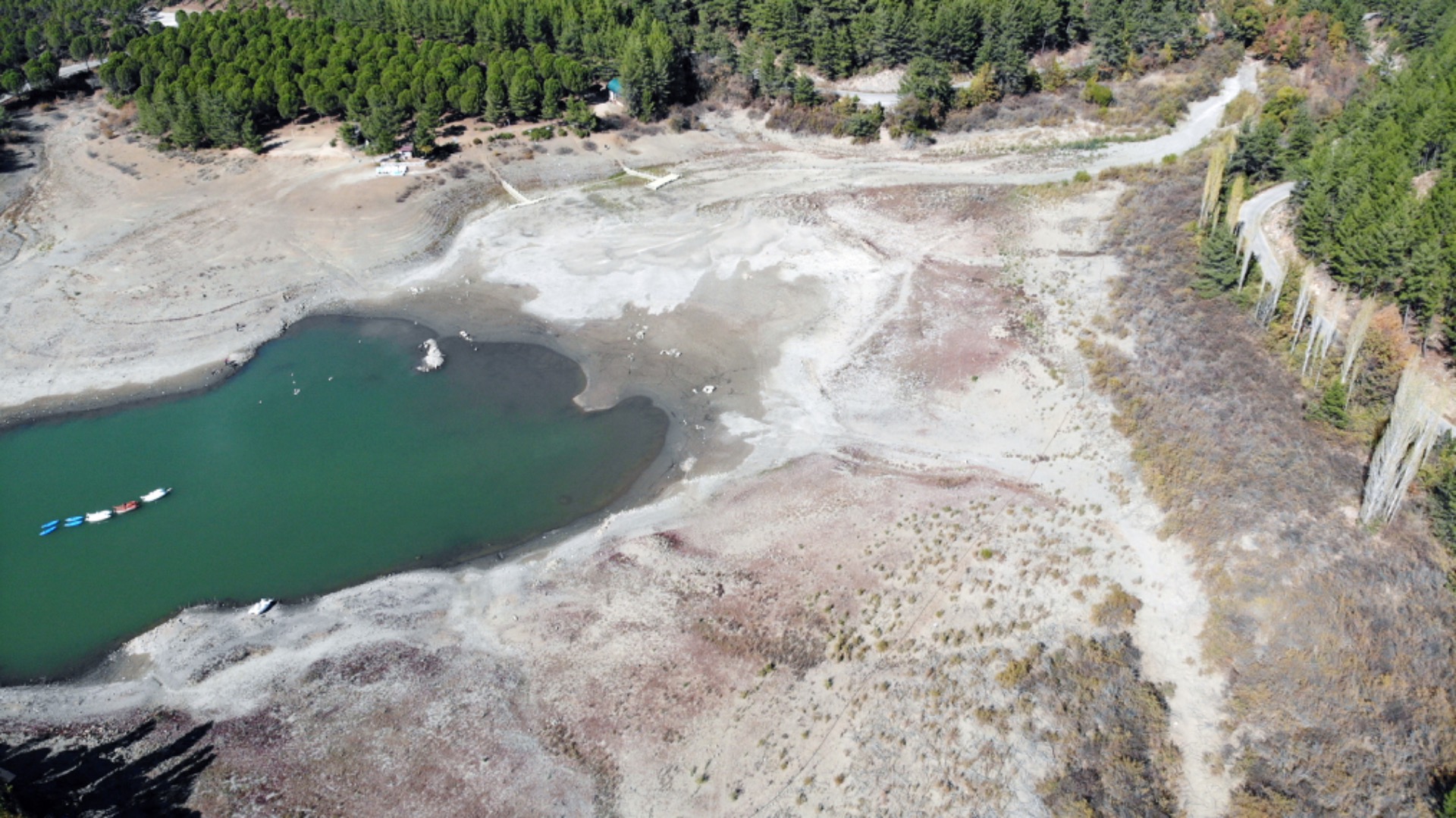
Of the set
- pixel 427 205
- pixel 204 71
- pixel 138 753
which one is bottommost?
pixel 138 753

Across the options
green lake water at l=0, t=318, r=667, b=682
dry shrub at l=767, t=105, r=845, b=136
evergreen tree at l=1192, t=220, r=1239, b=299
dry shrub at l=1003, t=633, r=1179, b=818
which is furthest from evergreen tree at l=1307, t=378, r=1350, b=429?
dry shrub at l=767, t=105, r=845, b=136

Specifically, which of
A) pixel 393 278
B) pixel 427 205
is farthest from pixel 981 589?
pixel 427 205

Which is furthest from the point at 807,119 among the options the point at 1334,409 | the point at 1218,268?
the point at 1334,409

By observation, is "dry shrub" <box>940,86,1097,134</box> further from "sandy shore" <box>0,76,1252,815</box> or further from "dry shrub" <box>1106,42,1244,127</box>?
"sandy shore" <box>0,76,1252,815</box>

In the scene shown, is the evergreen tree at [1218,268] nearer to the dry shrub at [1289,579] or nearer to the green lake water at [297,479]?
the dry shrub at [1289,579]

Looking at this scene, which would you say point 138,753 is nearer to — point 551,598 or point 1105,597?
point 551,598

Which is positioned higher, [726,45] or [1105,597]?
[726,45]

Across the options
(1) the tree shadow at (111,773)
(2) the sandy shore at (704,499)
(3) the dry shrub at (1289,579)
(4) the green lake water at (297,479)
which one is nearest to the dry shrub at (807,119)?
(2) the sandy shore at (704,499)
